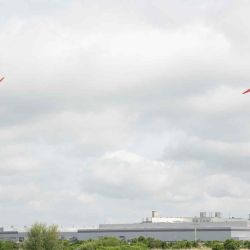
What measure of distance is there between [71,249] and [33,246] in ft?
120

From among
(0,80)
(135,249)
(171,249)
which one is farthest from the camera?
(171,249)

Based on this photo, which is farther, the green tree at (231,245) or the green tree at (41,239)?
the green tree at (231,245)

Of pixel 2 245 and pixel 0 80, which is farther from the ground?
pixel 0 80

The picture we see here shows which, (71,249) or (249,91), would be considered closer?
(249,91)

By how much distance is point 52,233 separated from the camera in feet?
413

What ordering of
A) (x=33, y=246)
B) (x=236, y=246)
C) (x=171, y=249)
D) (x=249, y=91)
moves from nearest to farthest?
1. (x=249, y=91)
2. (x=33, y=246)
3. (x=236, y=246)
4. (x=171, y=249)

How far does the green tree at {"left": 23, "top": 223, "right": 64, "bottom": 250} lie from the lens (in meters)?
125

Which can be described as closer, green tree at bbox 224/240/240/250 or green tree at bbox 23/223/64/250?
green tree at bbox 23/223/64/250

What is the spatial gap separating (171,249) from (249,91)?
161074mm

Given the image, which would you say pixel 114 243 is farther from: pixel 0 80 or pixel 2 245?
pixel 0 80

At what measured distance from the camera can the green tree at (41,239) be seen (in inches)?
4902

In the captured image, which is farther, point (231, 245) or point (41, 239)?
point (231, 245)

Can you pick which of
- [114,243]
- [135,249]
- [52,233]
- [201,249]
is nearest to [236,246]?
[201,249]

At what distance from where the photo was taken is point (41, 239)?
410 feet
